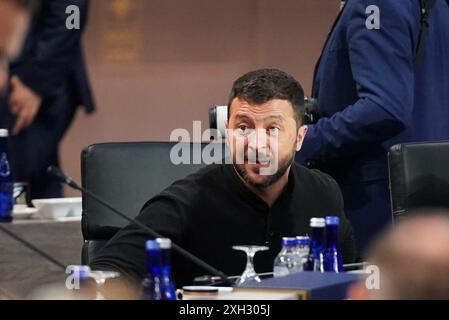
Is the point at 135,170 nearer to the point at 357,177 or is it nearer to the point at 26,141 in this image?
the point at 357,177

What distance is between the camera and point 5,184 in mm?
3418

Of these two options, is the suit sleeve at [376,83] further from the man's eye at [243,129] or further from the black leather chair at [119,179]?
the man's eye at [243,129]

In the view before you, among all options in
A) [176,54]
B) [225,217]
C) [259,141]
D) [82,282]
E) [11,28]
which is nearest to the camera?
[82,282]

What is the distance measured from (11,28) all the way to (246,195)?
1.83 metres

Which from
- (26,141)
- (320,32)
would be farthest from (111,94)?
(320,32)

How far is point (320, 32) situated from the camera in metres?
4.75

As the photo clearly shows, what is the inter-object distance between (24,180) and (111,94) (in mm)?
584

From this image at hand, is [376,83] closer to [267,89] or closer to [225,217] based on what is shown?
[267,89]

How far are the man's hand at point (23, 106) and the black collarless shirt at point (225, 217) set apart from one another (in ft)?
5.58

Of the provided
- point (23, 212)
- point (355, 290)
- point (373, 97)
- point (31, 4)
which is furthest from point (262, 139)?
point (31, 4)

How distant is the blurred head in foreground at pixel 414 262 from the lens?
105 centimetres

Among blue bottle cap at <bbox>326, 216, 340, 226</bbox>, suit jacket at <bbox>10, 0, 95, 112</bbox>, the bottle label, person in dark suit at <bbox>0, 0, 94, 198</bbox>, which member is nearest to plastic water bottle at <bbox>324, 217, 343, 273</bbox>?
blue bottle cap at <bbox>326, 216, 340, 226</bbox>

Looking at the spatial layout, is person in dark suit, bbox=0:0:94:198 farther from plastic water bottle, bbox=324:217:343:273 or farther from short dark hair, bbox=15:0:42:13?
plastic water bottle, bbox=324:217:343:273

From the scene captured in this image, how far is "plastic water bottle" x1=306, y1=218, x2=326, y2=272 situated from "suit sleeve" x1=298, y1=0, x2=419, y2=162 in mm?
955
